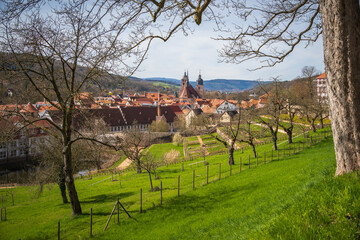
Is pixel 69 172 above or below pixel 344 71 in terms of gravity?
below

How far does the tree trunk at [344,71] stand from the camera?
12.9ft

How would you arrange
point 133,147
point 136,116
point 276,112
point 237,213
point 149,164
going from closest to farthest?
point 237,213, point 149,164, point 133,147, point 276,112, point 136,116

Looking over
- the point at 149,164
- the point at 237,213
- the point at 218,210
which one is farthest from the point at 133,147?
the point at 237,213

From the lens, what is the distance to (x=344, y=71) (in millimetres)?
4031

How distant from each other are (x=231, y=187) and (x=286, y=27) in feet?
26.2

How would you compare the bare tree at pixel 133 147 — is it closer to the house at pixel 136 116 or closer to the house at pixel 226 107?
the house at pixel 226 107

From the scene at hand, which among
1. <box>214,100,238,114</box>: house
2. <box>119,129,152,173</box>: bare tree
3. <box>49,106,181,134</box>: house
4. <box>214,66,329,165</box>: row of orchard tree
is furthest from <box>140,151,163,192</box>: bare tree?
<box>49,106,181,134</box>: house

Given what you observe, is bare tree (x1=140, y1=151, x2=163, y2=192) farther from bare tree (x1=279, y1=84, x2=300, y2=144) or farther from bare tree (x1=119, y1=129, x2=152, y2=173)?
bare tree (x1=279, y1=84, x2=300, y2=144)

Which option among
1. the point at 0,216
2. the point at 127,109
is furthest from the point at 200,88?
the point at 0,216

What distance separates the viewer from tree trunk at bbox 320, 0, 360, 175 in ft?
12.9

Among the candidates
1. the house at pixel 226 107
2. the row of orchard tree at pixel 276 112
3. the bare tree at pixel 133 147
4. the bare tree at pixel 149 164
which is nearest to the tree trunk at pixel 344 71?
the bare tree at pixel 133 147

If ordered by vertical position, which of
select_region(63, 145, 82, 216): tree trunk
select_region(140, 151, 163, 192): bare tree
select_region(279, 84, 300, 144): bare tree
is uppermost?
select_region(279, 84, 300, 144): bare tree

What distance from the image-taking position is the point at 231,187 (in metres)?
12.4

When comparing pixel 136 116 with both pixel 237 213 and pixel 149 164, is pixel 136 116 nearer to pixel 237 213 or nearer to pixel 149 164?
pixel 149 164
